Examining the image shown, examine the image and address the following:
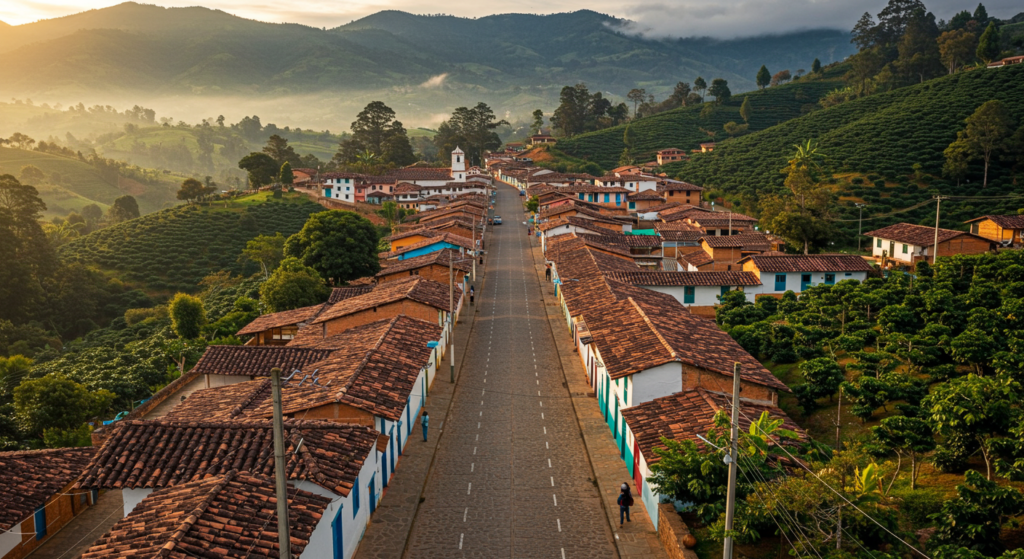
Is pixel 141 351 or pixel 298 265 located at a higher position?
pixel 298 265

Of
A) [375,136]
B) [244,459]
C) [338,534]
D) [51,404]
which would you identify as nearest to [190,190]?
[375,136]

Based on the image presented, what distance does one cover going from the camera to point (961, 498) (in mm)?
16078

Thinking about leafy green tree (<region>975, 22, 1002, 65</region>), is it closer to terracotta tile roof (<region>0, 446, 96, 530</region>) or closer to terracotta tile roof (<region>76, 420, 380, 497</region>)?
terracotta tile roof (<region>76, 420, 380, 497</region>)

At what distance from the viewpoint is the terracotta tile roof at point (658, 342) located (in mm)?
25328

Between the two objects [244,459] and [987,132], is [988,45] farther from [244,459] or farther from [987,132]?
[244,459]

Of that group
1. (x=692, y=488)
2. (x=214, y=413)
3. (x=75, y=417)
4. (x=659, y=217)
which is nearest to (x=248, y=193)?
(x=659, y=217)

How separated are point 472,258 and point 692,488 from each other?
43.5 m

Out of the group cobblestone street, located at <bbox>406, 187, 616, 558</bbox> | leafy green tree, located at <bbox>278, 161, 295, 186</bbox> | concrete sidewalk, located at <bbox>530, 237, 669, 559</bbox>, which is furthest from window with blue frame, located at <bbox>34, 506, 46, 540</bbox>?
leafy green tree, located at <bbox>278, 161, 295, 186</bbox>

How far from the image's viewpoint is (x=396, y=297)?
37.5 meters

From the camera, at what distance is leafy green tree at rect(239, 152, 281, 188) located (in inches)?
4811

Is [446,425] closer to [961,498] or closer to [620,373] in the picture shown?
[620,373]

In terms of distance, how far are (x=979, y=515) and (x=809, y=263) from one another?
36.2 metres

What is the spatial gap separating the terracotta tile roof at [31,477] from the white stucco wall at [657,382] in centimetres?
1639

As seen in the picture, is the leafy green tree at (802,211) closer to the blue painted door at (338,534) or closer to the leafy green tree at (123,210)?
the blue painted door at (338,534)
